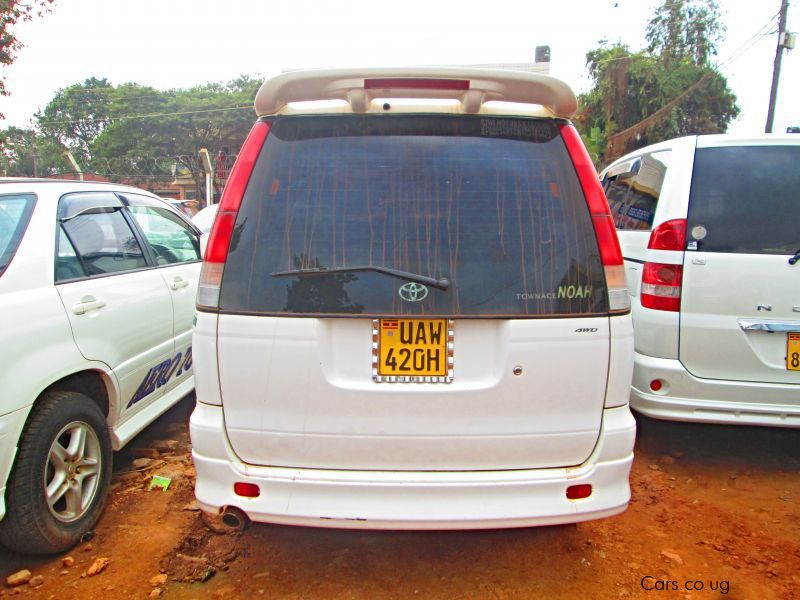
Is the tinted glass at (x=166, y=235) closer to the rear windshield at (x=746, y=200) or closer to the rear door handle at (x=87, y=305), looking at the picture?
the rear door handle at (x=87, y=305)

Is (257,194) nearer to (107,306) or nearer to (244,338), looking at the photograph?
(244,338)

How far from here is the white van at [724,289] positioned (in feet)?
9.89

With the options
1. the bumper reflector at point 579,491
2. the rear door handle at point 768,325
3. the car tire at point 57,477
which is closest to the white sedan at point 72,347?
the car tire at point 57,477

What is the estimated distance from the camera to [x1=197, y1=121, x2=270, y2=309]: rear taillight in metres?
1.92

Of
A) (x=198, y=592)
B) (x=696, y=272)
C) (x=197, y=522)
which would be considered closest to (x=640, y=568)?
(x=696, y=272)

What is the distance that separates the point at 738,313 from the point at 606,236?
1.62m

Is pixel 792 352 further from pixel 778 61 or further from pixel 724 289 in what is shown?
pixel 778 61

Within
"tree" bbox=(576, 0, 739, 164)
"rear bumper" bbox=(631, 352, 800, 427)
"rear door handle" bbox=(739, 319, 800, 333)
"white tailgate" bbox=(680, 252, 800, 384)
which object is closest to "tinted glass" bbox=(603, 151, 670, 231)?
"white tailgate" bbox=(680, 252, 800, 384)

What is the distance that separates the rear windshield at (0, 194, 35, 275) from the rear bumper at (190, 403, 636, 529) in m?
1.18

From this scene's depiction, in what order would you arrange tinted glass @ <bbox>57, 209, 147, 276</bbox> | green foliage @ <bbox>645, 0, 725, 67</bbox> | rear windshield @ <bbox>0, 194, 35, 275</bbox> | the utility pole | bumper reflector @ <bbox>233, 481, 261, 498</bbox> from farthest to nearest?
green foliage @ <bbox>645, 0, 725, 67</bbox>, the utility pole, tinted glass @ <bbox>57, 209, 147, 276</bbox>, rear windshield @ <bbox>0, 194, 35, 275</bbox>, bumper reflector @ <bbox>233, 481, 261, 498</bbox>

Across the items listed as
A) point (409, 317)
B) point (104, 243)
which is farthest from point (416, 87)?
point (104, 243)

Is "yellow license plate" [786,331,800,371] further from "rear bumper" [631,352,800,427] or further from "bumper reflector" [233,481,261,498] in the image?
"bumper reflector" [233,481,261,498]

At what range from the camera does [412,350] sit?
1.88 m

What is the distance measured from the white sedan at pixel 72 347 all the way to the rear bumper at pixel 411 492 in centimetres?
81
